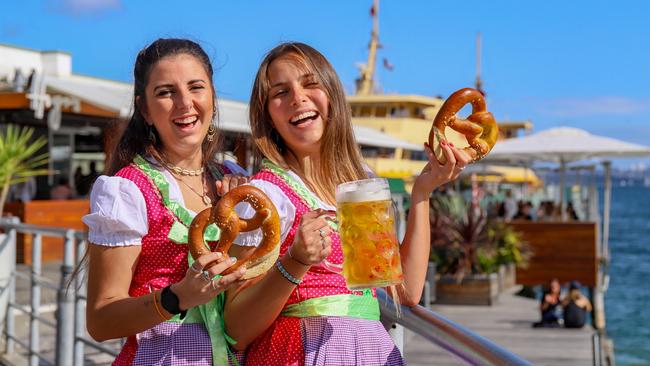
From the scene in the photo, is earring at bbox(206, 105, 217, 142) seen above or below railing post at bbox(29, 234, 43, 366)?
above

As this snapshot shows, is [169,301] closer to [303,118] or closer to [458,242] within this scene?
[303,118]

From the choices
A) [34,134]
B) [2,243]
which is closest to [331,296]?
[2,243]

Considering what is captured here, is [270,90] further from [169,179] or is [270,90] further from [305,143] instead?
[169,179]

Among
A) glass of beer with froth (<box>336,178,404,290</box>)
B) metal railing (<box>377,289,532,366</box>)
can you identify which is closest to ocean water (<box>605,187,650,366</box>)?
metal railing (<box>377,289,532,366</box>)

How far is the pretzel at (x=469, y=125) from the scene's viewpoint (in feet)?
5.64

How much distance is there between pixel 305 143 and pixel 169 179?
30 centimetres

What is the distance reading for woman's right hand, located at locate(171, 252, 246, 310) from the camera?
143cm

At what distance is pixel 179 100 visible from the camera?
179cm

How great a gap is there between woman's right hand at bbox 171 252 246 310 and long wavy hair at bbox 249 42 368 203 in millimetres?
406

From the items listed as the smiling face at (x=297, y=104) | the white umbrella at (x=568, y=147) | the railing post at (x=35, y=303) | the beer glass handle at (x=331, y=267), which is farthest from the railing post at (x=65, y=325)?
the white umbrella at (x=568, y=147)

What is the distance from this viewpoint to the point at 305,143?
1.81m

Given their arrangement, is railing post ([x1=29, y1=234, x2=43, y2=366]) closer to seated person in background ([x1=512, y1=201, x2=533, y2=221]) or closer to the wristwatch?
the wristwatch

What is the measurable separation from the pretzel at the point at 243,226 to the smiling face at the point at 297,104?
294 millimetres

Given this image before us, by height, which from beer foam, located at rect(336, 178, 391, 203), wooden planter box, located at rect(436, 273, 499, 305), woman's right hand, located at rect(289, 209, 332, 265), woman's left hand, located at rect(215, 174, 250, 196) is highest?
woman's left hand, located at rect(215, 174, 250, 196)
